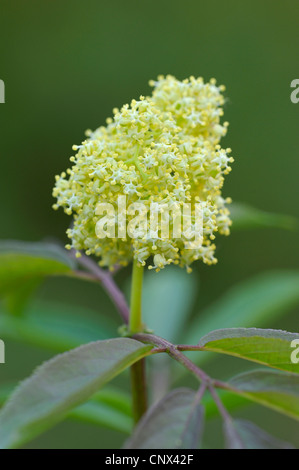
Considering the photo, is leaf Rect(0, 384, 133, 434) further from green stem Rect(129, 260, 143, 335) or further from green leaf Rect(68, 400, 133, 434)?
green stem Rect(129, 260, 143, 335)

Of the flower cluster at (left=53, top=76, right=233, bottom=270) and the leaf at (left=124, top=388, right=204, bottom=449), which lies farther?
the flower cluster at (left=53, top=76, right=233, bottom=270)

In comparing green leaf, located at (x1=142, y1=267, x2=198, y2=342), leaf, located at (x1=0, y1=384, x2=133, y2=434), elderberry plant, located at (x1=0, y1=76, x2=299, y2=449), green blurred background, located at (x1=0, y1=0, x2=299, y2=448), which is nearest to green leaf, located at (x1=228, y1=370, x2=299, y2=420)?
elderberry plant, located at (x1=0, y1=76, x2=299, y2=449)

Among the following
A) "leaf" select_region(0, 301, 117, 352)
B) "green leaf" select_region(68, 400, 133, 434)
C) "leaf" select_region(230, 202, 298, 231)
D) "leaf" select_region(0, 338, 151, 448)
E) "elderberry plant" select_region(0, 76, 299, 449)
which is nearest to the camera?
"leaf" select_region(0, 338, 151, 448)

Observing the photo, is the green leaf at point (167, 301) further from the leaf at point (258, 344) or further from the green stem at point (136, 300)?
the leaf at point (258, 344)

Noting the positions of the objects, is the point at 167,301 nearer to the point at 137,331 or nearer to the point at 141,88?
the point at 137,331

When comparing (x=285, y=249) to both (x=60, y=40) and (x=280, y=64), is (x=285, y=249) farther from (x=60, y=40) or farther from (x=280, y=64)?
(x=60, y=40)
